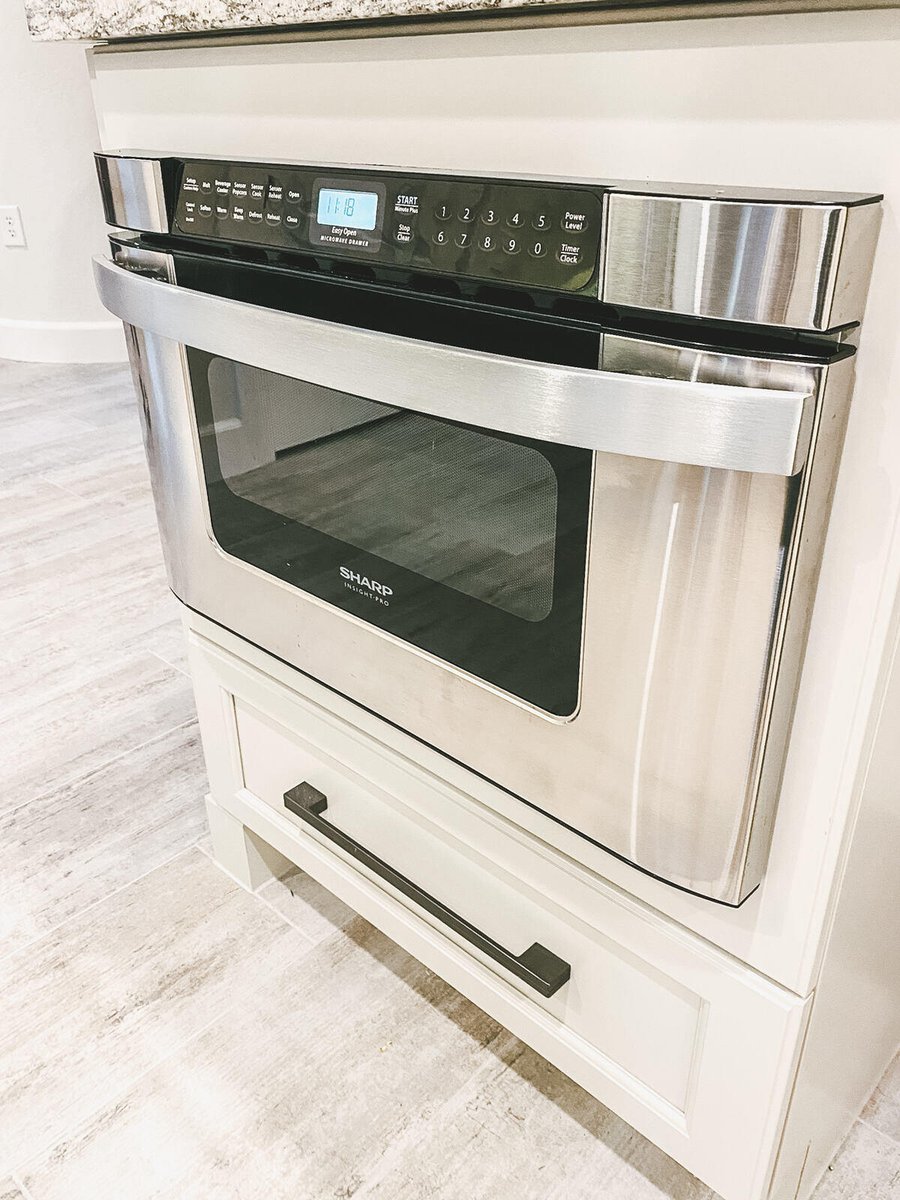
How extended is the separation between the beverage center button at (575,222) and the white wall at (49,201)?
299 cm

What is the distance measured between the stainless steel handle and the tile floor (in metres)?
0.75

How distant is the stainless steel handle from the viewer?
1.56 ft

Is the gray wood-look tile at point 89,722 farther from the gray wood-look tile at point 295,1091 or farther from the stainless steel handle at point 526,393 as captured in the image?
the stainless steel handle at point 526,393

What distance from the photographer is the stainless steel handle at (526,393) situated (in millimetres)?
476

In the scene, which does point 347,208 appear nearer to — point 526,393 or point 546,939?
point 526,393

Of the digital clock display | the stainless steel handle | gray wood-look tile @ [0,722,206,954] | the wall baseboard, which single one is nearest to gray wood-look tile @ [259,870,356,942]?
gray wood-look tile @ [0,722,206,954]

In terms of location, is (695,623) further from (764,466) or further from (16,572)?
(16,572)

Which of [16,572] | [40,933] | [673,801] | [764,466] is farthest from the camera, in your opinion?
[16,572]

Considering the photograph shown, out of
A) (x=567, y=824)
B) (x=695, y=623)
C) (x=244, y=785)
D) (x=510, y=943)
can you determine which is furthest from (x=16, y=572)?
(x=695, y=623)

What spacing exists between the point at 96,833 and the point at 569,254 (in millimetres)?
1132

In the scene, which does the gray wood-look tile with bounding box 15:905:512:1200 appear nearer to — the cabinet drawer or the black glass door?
the cabinet drawer

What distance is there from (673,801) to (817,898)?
0.11m

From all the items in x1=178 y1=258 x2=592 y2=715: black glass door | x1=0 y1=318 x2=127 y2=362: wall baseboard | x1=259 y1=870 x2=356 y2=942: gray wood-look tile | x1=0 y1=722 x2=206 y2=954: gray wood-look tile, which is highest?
x1=178 y1=258 x2=592 y2=715: black glass door

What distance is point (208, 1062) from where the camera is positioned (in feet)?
3.50
